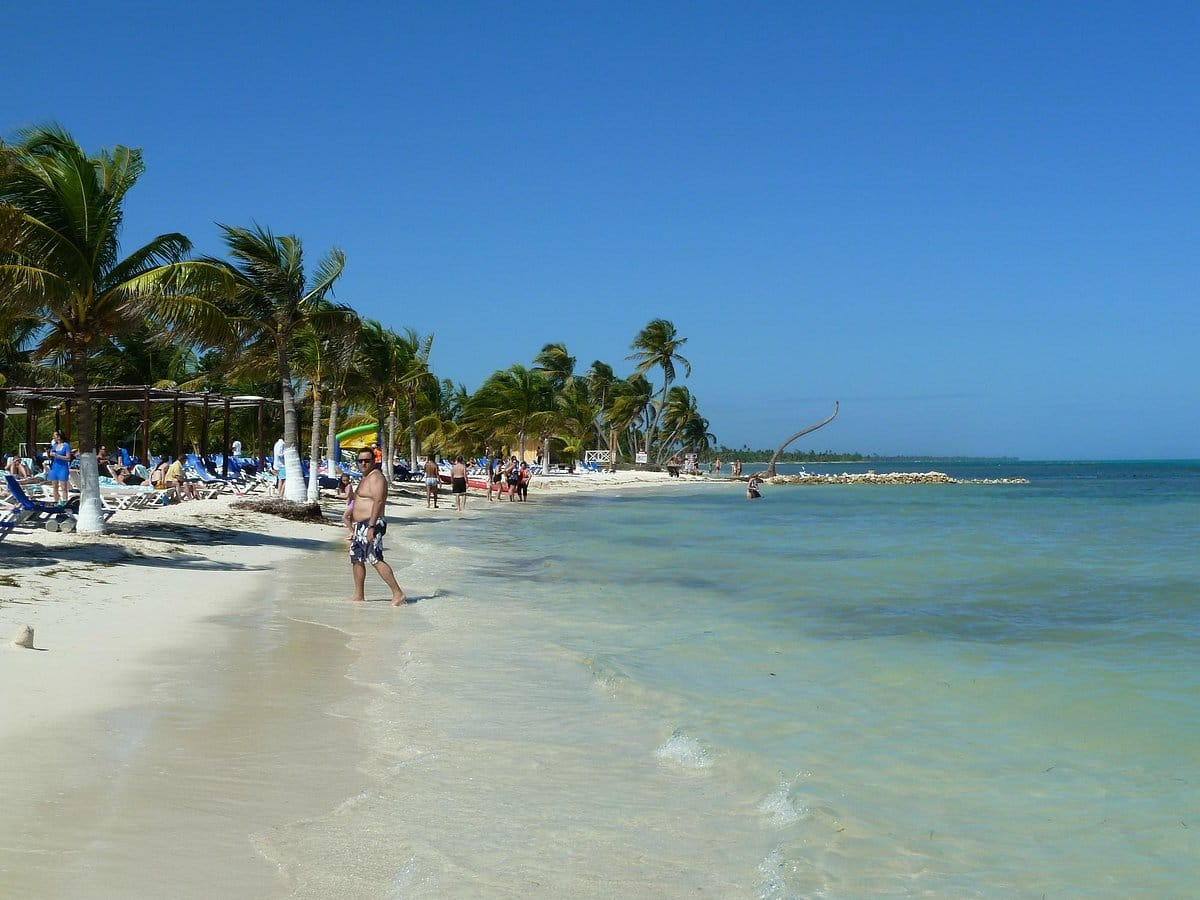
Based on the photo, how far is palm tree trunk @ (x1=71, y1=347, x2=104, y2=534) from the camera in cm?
1374

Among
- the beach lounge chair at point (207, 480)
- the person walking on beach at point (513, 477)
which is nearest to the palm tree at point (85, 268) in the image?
the beach lounge chair at point (207, 480)

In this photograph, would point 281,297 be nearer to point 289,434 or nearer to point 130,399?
point 289,434

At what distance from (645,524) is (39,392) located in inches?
597

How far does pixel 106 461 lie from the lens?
28.1 metres

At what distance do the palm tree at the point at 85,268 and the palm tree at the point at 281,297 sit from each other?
5678mm

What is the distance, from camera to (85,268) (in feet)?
43.5

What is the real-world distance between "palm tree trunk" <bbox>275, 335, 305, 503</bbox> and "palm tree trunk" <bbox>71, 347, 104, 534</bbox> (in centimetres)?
711

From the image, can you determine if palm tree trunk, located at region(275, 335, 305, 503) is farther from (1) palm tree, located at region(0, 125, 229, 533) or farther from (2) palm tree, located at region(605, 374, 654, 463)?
(2) palm tree, located at region(605, 374, 654, 463)

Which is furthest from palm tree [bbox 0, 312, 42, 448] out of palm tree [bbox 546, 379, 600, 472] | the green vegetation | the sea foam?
palm tree [bbox 546, 379, 600, 472]

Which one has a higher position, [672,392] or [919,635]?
[672,392]

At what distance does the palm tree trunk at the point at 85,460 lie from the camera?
13.7 m

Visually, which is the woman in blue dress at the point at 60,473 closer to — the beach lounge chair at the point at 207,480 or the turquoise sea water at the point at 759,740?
the beach lounge chair at the point at 207,480

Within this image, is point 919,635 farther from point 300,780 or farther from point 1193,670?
point 300,780

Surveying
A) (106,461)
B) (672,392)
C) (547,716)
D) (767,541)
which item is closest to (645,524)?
(767,541)
